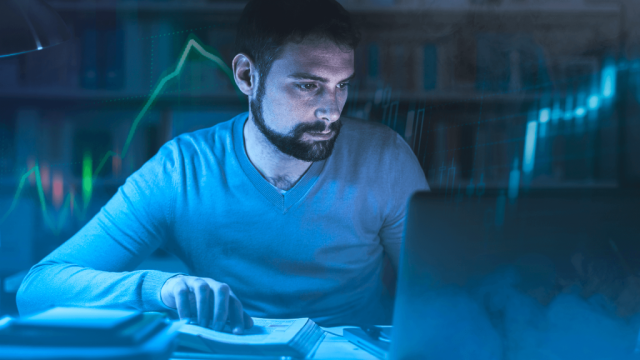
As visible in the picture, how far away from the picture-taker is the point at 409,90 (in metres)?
1.69

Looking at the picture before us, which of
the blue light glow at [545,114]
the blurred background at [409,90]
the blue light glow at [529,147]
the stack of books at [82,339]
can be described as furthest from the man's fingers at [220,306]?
the blue light glow at [545,114]

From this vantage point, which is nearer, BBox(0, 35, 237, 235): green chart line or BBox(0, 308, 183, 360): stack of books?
BBox(0, 308, 183, 360): stack of books

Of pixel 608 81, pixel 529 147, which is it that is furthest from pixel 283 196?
pixel 608 81

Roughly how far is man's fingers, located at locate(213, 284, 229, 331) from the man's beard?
0.61 meters

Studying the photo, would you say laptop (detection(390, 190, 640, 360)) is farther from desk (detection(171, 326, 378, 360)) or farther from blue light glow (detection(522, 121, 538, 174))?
blue light glow (detection(522, 121, 538, 174))

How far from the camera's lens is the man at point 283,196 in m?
1.27

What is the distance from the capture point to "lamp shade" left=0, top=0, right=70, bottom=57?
1.04 m

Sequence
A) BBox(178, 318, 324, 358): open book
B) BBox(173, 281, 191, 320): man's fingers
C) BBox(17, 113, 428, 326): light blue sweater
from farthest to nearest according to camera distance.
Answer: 1. BBox(17, 113, 428, 326): light blue sweater
2. BBox(173, 281, 191, 320): man's fingers
3. BBox(178, 318, 324, 358): open book

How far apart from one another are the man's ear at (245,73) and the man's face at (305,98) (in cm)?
7

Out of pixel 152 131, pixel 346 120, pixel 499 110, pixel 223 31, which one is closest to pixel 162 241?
pixel 152 131

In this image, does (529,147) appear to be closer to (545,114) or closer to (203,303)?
(545,114)

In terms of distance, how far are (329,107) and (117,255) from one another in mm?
769

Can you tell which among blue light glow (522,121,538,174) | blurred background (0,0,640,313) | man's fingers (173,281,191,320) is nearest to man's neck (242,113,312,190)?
blurred background (0,0,640,313)

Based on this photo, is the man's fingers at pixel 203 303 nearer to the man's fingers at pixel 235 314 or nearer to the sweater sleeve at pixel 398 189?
the man's fingers at pixel 235 314
